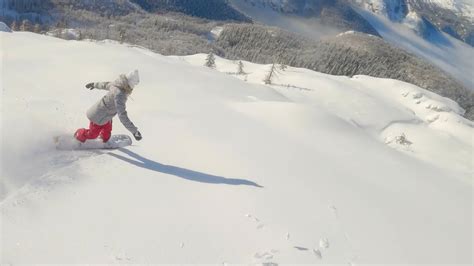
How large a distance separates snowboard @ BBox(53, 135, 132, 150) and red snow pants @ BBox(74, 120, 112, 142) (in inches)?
2.9

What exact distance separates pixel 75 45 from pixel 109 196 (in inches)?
467

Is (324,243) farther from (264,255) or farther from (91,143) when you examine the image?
(91,143)

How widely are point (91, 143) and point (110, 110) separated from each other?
0.75m

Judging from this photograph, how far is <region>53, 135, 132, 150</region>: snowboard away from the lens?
26.2 feet

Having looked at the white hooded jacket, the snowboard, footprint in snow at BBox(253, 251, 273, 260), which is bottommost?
the snowboard

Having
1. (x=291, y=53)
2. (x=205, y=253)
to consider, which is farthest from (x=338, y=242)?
(x=291, y=53)

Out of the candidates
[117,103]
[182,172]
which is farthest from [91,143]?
[182,172]

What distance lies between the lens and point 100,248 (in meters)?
5.46

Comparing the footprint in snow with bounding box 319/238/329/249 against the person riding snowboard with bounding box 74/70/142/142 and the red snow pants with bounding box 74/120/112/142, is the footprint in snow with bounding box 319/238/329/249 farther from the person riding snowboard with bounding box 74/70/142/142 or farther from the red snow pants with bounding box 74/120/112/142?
the red snow pants with bounding box 74/120/112/142

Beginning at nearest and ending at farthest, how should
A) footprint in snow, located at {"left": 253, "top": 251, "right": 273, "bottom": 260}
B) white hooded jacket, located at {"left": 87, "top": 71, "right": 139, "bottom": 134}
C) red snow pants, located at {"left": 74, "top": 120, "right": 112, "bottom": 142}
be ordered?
footprint in snow, located at {"left": 253, "top": 251, "right": 273, "bottom": 260} → white hooded jacket, located at {"left": 87, "top": 71, "right": 139, "bottom": 134} → red snow pants, located at {"left": 74, "top": 120, "right": 112, "bottom": 142}

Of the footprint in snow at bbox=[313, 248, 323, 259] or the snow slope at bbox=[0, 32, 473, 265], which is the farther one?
the footprint in snow at bbox=[313, 248, 323, 259]

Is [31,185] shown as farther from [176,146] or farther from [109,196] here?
[176,146]

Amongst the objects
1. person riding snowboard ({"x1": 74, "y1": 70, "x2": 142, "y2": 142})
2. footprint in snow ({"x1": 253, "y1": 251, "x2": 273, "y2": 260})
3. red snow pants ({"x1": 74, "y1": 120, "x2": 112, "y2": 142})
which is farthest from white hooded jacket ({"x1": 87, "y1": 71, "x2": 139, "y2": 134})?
footprint in snow ({"x1": 253, "y1": 251, "x2": 273, "y2": 260})

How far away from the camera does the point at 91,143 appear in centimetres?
830
